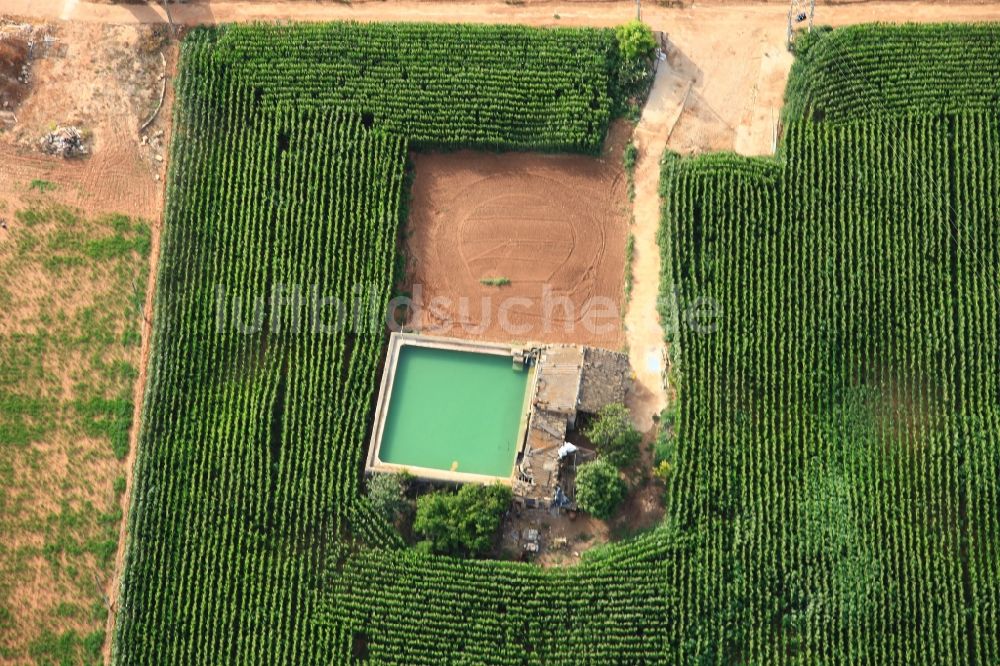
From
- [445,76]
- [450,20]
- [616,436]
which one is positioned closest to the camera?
[616,436]

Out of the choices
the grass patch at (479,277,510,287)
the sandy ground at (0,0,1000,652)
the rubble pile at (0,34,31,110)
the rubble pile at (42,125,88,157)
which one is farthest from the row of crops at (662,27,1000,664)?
the rubble pile at (0,34,31,110)

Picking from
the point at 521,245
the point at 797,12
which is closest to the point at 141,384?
the point at 521,245

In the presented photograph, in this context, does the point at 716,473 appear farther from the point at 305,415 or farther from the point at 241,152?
the point at 241,152

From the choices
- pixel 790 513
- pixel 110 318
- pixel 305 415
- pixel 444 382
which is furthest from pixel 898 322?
pixel 110 318

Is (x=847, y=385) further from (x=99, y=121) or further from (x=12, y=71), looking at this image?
(x=12, y=71)

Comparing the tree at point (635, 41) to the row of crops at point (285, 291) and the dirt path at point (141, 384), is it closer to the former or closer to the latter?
the row of crops at point (285, 291)

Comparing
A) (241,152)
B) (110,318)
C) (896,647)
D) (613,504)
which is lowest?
(896,647)
